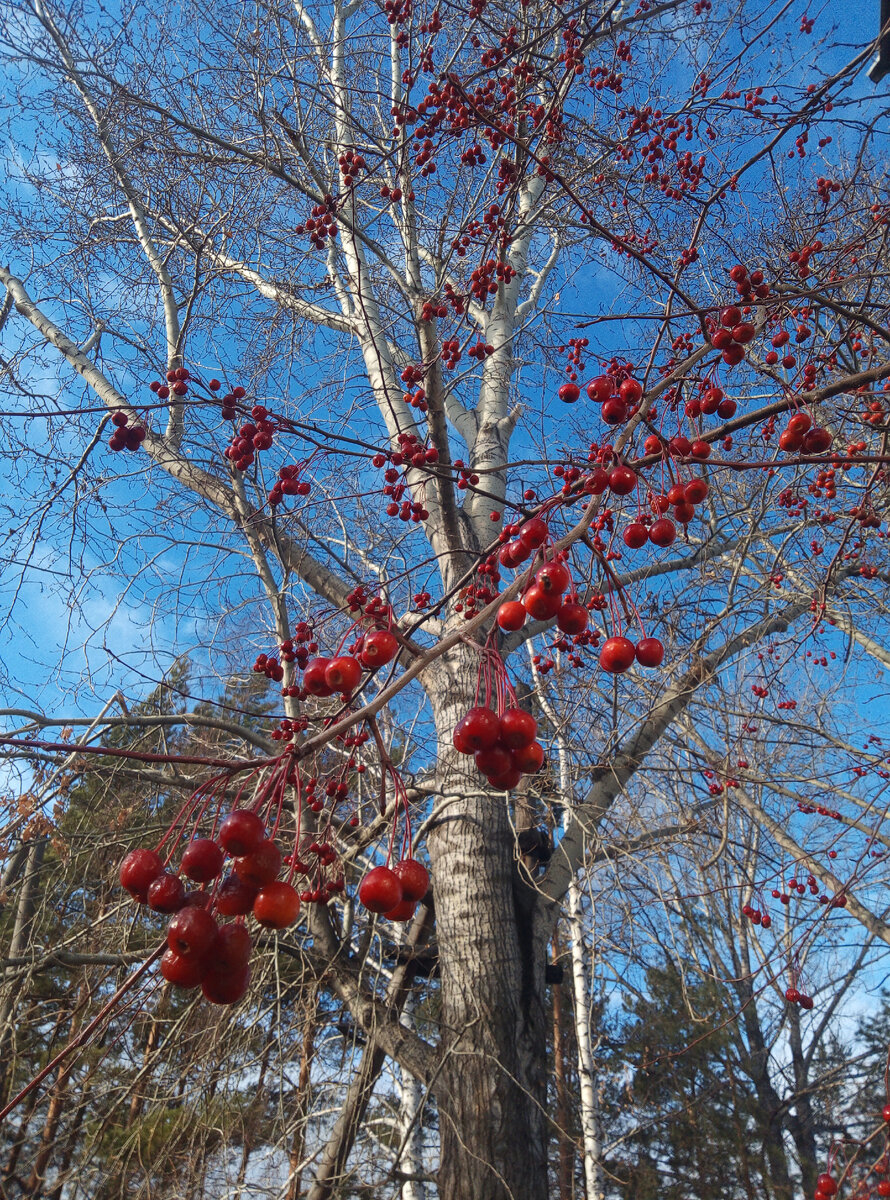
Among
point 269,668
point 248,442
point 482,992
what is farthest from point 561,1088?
point 248,442

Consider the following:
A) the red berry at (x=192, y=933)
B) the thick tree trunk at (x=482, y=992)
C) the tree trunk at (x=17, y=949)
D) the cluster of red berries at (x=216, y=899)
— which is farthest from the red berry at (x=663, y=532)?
the tree trunk at (x=17, y=949)

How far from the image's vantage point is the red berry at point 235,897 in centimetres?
96

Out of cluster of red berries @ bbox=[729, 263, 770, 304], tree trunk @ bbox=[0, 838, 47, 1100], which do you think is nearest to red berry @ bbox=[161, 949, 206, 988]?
cluster of red berries @ bbox=[729, 263, 770, 304]

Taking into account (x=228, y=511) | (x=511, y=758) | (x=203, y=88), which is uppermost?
(x=203, y=88)

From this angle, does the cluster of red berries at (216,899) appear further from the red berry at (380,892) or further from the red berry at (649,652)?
the red berry at (649,652)


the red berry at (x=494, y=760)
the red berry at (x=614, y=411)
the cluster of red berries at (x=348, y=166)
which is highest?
the cluster of red berries at (x=348, y=166)

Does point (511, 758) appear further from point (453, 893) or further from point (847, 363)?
point (847, 363)

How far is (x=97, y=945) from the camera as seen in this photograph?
4.46 metres

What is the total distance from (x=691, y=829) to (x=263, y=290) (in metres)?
4.97

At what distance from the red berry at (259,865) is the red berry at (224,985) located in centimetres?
12

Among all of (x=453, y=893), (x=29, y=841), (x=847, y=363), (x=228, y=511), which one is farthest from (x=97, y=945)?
(x=847, y=363)

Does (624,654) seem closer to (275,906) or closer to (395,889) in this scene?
(395,889)

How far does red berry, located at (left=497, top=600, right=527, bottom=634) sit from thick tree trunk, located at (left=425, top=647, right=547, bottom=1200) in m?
2.11

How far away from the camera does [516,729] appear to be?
1022 millimetres
